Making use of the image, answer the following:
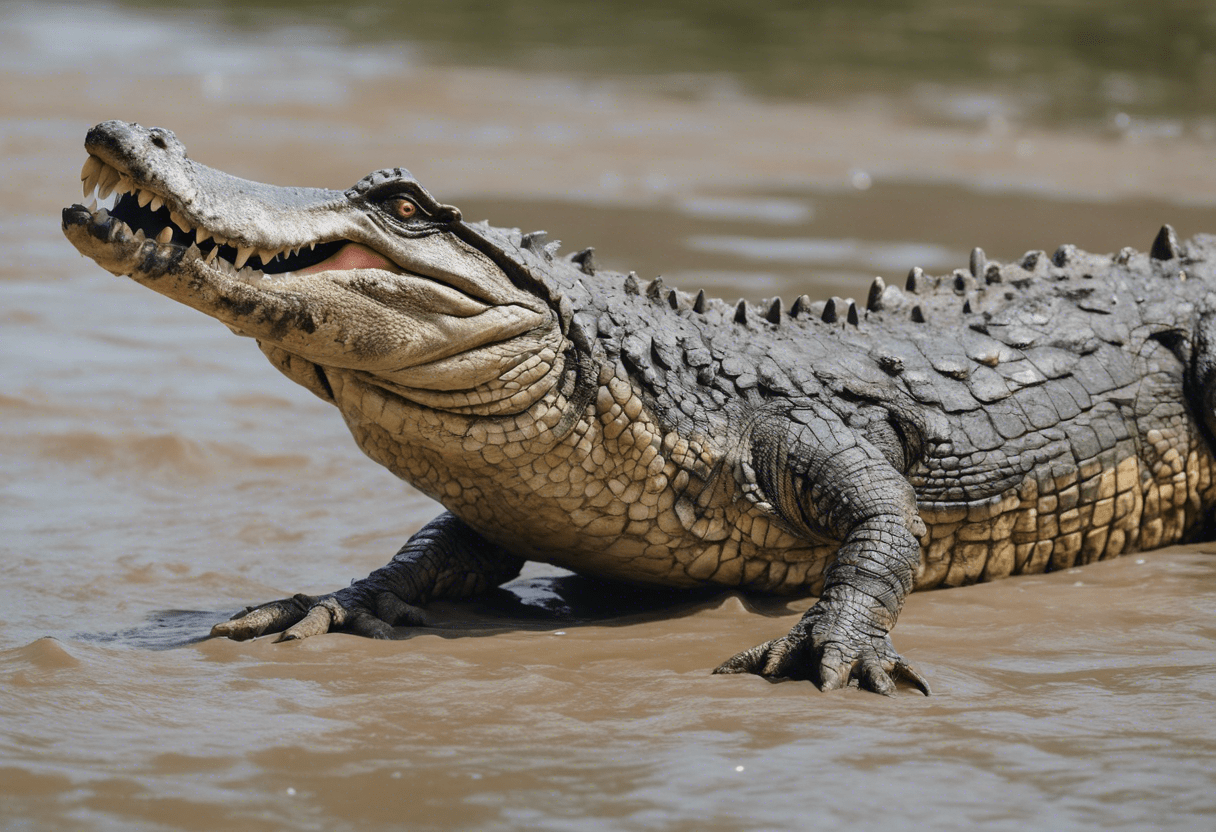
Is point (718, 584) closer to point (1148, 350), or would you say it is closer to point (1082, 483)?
point (1082, 483)

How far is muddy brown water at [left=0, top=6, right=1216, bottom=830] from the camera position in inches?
124

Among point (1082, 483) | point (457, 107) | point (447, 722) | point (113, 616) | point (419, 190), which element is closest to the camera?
point (447, 722)

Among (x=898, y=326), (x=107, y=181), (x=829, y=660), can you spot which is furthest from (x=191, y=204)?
(x=898, y=326)

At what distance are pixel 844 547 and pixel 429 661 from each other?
1329 millimetres

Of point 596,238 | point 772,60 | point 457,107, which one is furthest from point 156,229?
point 772,60

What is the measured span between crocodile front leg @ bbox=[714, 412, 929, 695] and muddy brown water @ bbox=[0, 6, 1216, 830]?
105 mm

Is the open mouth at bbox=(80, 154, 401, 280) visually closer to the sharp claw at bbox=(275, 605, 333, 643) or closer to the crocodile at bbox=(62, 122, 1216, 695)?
the crocodile at bbox=(62, 122, 1216, 695)

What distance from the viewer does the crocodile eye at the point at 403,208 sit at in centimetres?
413

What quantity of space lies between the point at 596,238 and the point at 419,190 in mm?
6316

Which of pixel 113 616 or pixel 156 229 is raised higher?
pixel 156 229

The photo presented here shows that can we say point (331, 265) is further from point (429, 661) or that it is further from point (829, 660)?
point (829, 660)

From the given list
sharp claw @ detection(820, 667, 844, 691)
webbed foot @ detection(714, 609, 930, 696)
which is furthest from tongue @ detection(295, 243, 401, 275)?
sharp claw @ detection(820, 667, 844, 691)

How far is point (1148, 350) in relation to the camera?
5176 millimetres

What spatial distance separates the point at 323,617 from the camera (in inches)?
172
